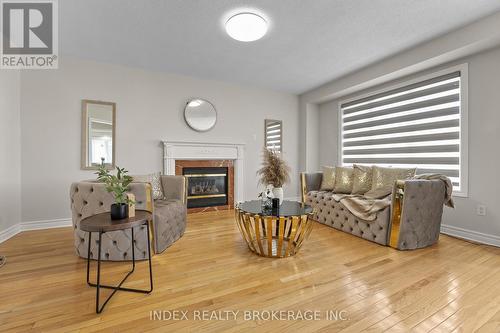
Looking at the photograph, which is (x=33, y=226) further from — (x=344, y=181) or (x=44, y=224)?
(x=344, y=181)

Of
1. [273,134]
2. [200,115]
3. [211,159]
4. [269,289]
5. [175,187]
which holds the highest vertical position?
[200,115]

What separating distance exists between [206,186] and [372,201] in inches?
112

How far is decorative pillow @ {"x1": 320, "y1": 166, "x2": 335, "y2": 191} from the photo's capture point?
3.98m

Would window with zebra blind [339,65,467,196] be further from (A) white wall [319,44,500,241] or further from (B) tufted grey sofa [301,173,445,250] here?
(B) tufted grey sofa [301,173,445,250]

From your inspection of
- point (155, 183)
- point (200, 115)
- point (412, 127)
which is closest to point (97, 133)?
point (155, 183)

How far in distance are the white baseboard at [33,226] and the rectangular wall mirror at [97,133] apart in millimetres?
847

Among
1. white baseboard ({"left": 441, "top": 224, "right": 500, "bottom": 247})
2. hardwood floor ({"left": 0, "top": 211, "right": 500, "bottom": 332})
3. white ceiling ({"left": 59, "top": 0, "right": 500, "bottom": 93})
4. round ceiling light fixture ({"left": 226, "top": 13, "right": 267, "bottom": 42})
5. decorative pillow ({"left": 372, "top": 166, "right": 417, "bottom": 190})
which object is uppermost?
white ceiling ({"left": 59, "top": 0, "right": 500, "bottom": 93})

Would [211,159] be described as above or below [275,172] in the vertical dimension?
above

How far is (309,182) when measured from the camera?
4.12m

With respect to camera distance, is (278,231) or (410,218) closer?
(278,231)

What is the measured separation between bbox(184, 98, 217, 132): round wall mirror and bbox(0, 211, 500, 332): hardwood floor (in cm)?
236

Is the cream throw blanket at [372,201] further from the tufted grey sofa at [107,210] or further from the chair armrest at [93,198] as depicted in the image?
the chair armrest at [93,198]

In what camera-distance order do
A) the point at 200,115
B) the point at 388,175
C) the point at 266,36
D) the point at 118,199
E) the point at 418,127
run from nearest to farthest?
the point at 118,199 < the point at 266,36 < the point at 388,175 < the point at 418,127 < the point at 200,115

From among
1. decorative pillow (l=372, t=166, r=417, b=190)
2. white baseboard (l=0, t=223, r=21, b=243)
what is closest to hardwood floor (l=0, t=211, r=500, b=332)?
white baseboard (l=0, t=223, r=21, b=243)
